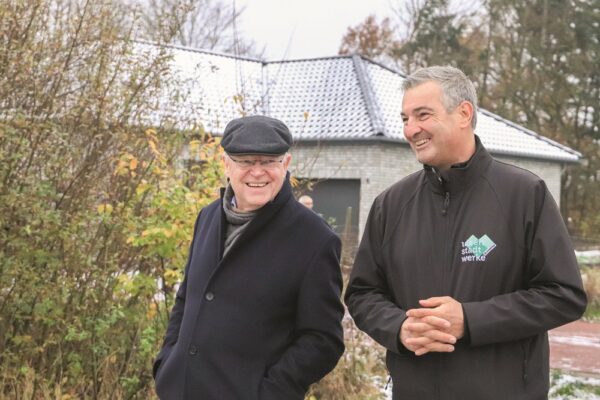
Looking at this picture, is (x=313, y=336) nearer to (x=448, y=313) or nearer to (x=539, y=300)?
(x=448, y=313)

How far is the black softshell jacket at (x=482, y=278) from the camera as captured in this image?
2611 mm

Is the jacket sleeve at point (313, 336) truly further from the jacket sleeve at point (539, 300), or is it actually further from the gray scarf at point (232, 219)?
the jacket sleeve at point (539, 300)

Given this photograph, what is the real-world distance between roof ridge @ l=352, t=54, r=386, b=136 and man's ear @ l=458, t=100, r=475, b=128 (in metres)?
17.8

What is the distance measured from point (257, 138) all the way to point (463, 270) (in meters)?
0.84

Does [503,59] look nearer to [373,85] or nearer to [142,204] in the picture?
[373,85]

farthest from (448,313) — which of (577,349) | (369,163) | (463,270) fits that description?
(369,163)

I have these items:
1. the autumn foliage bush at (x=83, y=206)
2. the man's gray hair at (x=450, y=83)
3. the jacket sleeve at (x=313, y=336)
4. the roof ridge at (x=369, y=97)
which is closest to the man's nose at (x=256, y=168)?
the jacket sleeve at (x=313, y=336)

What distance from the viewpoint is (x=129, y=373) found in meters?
5.11

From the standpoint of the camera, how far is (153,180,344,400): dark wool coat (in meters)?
2.79

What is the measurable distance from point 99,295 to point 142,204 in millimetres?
724

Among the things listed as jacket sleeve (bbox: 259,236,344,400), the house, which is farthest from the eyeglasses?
the house

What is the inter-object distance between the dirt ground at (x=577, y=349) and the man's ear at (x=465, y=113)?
6268 millimetres

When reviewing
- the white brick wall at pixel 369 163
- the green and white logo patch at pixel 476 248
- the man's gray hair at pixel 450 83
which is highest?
A: the white brick wall at pixel 369 163

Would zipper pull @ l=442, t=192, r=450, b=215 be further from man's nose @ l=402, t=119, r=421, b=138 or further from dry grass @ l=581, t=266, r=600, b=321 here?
dry grass @ l=581, t=266, r=600, b=321
